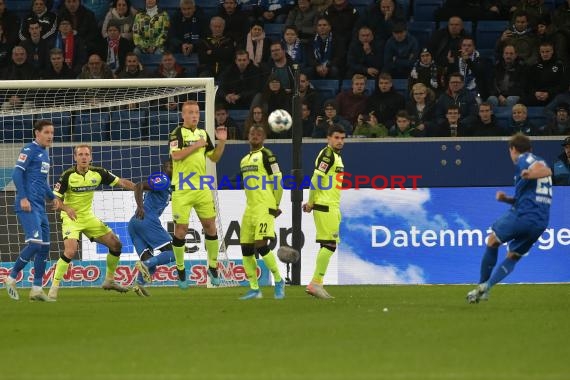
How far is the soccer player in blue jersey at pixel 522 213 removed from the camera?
44.0 ft

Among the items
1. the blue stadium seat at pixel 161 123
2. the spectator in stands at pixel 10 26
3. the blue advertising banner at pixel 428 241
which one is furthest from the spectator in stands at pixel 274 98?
the spectator in stands at pixel 10 26

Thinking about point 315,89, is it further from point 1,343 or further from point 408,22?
point 1,343

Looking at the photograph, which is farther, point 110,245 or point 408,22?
point 408,22

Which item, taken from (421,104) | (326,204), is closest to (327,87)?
(421,104)

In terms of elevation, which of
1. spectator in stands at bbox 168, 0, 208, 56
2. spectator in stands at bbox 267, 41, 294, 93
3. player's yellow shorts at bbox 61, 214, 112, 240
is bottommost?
player's yellow shorts at bbox 61, 214, 112, 240

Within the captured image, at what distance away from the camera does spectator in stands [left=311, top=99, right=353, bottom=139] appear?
20.1 metres

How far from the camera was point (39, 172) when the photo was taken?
15242 millimetres

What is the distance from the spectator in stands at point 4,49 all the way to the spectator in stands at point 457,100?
26.3 ft

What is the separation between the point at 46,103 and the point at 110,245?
13.1 ft

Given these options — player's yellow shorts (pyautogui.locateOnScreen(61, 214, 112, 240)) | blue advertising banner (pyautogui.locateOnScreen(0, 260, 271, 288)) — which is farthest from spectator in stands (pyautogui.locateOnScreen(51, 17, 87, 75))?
player's yellow shorts (pyautogui.locateOnScreen(61, 214, 112, 240))

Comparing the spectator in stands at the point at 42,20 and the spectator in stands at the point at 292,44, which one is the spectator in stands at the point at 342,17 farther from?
the spectator in stands at the point at 42,20

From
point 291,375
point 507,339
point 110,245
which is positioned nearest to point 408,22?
point 110,245

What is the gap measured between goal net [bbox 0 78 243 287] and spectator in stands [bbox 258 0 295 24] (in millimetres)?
4150

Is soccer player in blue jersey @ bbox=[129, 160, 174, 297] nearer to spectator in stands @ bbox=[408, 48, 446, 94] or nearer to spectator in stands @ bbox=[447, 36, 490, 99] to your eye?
spectator in stands @ bbox=[408, 48, 446, 94]
